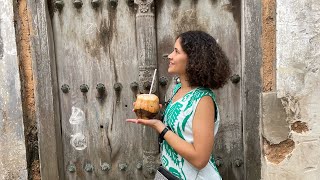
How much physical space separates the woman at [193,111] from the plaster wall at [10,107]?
0.76 meters

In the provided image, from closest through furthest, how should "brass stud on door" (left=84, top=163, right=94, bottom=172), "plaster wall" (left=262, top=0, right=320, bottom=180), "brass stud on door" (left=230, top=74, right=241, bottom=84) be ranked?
"plaster wall" (left=262, top=0, right=320, bottom=180)
"brass stud on door" (left=230, top=74, right=241, bottom=84)
"brass stud on door" (left=84, top=163, right=94, bottom=172)

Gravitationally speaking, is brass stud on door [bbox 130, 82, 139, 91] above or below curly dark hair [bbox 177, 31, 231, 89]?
below

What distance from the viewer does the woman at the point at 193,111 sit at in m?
1.29

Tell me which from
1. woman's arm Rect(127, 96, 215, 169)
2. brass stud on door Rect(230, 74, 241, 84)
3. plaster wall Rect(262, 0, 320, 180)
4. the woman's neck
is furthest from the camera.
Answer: brass stud on door Rect(230, 74, 241, 84)

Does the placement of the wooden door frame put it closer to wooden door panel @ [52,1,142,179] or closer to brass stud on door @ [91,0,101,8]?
wooden door panel @ [52,1,142,179]

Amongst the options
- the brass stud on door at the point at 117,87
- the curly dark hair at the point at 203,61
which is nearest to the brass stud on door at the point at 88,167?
the brass stud on door at the point at 117,87

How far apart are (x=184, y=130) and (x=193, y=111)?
0.25 ft

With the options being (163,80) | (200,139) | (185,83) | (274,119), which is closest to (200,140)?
(200,139)

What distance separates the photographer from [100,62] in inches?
75.7

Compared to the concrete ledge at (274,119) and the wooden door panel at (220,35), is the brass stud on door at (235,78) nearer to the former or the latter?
the wooden door panel at (220,35)

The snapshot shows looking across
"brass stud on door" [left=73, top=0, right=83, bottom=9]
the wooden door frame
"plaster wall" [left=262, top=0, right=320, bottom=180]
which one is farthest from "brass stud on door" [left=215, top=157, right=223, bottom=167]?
"brass stud on door" [left=73, top=0, right=83, bottom=9]

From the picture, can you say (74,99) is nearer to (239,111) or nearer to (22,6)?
(22,6)

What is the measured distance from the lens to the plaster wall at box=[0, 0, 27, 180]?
5.80 feet

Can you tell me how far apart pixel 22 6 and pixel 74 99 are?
50cm
